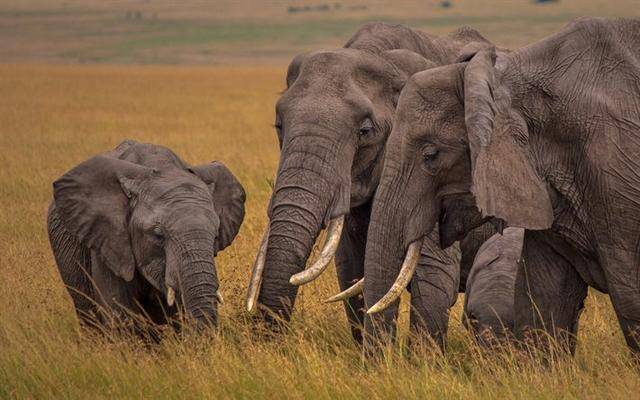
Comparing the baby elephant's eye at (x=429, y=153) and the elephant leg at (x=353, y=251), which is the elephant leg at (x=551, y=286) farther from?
the elephant leg at (x=353, y=251)

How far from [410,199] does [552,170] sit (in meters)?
0.68

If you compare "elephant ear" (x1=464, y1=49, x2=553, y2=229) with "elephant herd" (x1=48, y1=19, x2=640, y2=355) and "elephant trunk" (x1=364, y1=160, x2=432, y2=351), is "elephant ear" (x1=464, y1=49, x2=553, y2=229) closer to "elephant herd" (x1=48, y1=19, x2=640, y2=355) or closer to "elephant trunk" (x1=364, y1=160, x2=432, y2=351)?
"elephant herd" (x1=48, y1=19, x2=640, y2=355)

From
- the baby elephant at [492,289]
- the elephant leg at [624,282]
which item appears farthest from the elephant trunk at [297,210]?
the elephant leg at [624,282]

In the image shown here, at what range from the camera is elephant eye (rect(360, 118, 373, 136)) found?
695 centimetres

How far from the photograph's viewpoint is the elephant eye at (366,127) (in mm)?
6949

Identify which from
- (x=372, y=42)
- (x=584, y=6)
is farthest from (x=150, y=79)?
(x=584, y=6)

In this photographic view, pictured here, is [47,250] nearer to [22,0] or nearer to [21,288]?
[21,288]

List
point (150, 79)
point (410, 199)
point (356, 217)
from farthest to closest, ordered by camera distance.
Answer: point (150, 79) → point (356, 217) → point (410, 199)

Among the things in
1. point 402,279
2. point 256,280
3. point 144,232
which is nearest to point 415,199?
point 402,279

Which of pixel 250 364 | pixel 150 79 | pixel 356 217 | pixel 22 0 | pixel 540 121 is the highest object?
pixel 540 121

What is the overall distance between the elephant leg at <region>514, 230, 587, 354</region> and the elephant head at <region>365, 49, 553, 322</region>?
0.30 meters

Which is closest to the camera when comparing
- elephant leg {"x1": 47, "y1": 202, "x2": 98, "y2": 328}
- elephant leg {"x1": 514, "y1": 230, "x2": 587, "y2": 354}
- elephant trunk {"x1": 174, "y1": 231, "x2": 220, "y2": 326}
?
elephant leg {"x1": 514, "y1": 230, "x2": 587, "y2": 354}

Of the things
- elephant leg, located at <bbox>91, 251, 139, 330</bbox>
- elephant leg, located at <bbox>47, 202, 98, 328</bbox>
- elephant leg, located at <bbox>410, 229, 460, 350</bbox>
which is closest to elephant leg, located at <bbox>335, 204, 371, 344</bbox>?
elephant leg, located at <bbox>410, 229, 460, 350</bbox>

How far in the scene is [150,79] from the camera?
50.2 m
